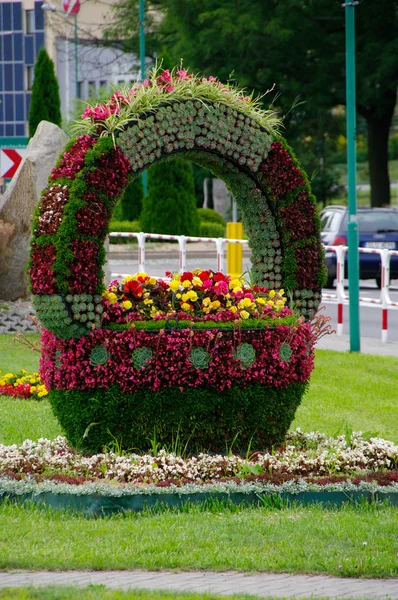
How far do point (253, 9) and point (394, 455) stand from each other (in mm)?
30892

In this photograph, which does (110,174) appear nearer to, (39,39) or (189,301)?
(189,301)

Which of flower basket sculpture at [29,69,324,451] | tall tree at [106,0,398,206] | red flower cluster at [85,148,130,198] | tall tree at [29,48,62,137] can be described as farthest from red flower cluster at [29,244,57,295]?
tall tree at [106,0,398,206]

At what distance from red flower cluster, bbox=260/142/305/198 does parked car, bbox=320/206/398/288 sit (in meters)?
14.5

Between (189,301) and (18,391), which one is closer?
(189,301)

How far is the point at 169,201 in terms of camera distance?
109 feet

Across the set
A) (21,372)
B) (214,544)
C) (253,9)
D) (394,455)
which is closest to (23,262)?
(21,372)

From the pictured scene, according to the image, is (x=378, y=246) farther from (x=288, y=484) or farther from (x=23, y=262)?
(x=288, y=484)

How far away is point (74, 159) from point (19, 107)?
3091 inches

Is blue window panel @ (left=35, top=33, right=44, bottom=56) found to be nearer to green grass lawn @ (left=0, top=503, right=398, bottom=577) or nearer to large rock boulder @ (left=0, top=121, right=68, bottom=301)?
large rock boulder @ (left=0, top=121, right=68, bottom=301)

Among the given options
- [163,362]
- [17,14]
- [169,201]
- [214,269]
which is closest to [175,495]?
[163,362]

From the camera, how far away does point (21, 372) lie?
500 inches

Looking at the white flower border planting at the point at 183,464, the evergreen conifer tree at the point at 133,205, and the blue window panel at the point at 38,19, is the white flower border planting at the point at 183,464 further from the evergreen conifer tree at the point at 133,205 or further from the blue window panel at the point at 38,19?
the blue window panel at the point at 38,19

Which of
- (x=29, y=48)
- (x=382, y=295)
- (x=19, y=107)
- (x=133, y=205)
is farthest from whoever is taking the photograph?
(x=19, y=107)

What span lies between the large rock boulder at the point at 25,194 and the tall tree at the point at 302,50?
66.9ft
